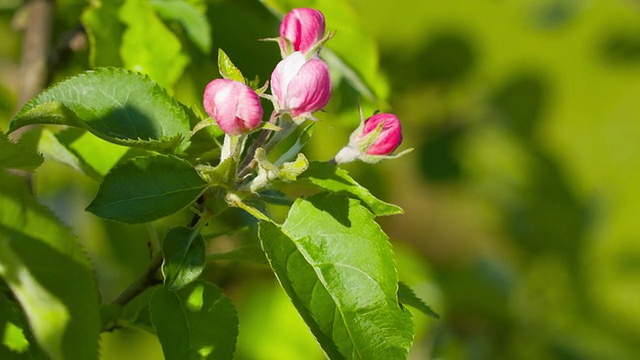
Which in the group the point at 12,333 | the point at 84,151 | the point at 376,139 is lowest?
the point at 12,333

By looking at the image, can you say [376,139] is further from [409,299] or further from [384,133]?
[409,299]

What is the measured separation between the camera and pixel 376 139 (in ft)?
1.81

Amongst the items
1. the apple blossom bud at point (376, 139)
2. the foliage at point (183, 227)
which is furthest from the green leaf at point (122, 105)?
the apple blossom bud at point (376, 139)

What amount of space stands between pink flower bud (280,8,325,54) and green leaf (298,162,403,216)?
0.08 m

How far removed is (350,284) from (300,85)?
0.13 m

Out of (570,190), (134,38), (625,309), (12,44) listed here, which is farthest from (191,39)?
(625,309)

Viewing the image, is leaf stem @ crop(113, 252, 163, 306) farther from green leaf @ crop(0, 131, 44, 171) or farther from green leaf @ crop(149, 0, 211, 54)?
green leaf @ crop(149, 0, 211, 54)

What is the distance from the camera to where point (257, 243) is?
61 cm

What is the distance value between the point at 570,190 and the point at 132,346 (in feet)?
2.74

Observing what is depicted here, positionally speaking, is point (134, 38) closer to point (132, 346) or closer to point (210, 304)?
point (210, 304)

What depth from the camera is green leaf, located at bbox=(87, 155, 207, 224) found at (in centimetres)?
53

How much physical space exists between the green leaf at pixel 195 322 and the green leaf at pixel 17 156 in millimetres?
114

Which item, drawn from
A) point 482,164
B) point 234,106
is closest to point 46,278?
point 234,106

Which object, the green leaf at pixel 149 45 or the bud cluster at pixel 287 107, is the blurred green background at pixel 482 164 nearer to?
the green leaf at pixel 149 45
